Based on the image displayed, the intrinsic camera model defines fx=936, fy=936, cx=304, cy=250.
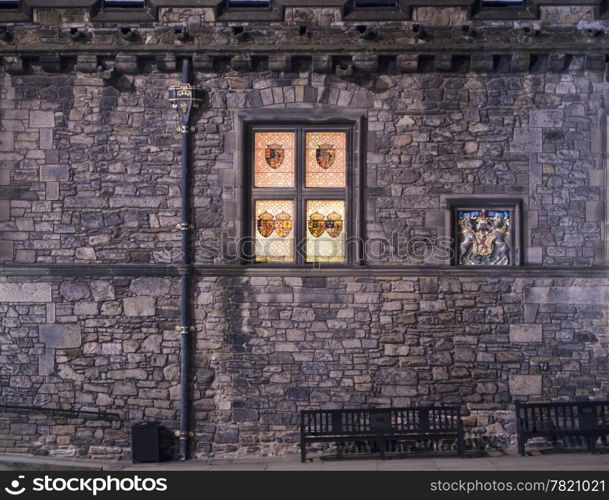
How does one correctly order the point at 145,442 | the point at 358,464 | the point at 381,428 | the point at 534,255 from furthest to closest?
the point at 534,255 → the point at 145,442 → the point at 381,428 → the point at 358,464

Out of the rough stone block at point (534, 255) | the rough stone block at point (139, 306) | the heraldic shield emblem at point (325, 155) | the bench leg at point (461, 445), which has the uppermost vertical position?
the heraldic shield emblem at point (325, 155)

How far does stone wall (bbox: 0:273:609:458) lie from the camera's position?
1333 centimetres

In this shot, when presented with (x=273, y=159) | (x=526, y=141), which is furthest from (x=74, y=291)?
(x=526, y=141)

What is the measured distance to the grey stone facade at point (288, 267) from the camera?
525 inches

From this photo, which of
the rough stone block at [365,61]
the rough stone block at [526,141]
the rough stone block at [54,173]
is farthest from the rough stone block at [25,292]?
the rough stone block at [526,141]

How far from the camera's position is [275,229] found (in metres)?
13.7

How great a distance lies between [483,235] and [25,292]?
21.9 ft

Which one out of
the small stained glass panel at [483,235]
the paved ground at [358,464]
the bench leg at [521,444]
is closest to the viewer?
the paved ground at [358,464]

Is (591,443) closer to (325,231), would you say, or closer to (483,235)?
(483,235)

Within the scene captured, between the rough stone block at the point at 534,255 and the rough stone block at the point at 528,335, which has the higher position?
the rough stone block at the point at 534,255

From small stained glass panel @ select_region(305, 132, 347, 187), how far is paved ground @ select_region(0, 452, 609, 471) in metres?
3.98

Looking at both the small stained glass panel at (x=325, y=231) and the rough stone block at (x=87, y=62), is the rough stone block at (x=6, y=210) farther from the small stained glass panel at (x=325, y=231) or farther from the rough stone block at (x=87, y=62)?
the small stained glass panel at (x=325, y=231)

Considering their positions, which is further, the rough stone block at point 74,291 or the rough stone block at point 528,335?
the rough stone block at point 74,291

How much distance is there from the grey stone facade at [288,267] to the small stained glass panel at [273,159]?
358 millimetres
